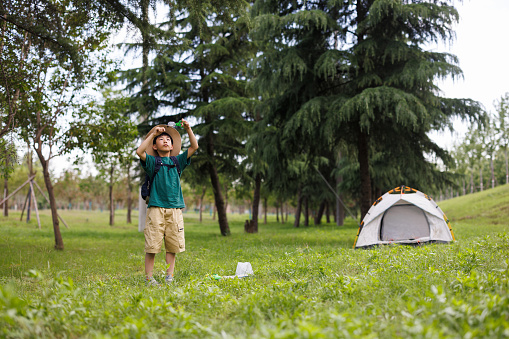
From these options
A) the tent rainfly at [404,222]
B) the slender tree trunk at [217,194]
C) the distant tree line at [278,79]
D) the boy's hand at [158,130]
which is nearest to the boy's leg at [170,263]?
the boy's hand at [158,130]

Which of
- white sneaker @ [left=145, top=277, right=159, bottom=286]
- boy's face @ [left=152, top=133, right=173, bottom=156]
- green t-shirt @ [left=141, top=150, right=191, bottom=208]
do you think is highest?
boy's face @ [left=152, top=133, right=173, bottom=156]

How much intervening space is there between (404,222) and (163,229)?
753 centimetres

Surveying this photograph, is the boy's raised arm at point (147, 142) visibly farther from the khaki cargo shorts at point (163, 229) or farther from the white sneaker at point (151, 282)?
the white sneaker at point (151, 282)

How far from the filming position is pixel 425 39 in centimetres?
1162

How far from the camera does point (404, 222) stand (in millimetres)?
10555

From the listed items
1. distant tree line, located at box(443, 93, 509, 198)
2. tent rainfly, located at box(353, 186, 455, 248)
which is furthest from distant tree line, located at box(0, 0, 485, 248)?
distant tree line, located at box(443, 93, 509, 198)

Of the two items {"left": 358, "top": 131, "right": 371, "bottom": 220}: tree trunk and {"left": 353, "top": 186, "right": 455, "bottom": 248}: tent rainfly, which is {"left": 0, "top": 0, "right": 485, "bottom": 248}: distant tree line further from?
{"left": 353, "top": 186, "right": 455, "bottom": 248}: tent rainfly

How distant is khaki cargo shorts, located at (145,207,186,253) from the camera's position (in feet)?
16.5

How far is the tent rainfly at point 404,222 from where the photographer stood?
948 centimetres

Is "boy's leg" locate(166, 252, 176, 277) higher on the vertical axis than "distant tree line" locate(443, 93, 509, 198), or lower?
lower

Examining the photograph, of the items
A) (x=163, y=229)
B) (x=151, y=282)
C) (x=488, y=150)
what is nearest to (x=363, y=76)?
(x=163, y=229)

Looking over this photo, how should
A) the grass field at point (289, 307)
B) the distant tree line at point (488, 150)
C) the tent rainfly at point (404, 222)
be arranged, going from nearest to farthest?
1. the grass field at point (289, 307)
2. the tent rainfly at point (404, 222)
3. the distant tree line at point (488, 150)

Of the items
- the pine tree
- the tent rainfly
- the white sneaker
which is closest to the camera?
the white sneaker

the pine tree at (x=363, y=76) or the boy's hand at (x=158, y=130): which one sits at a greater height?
the pine tree at (x=363, y=76)
